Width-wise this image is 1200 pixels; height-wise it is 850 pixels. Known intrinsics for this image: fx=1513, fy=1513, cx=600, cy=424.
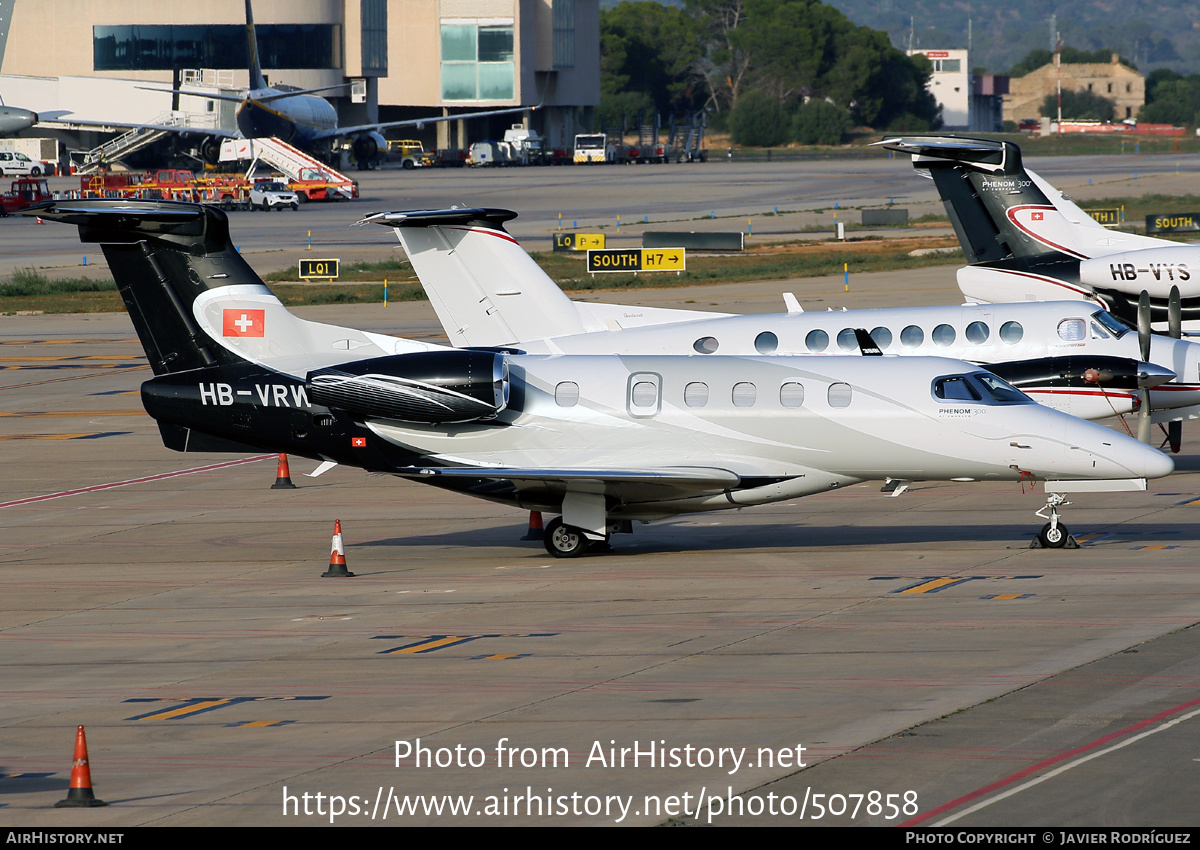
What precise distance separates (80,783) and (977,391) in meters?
13.6

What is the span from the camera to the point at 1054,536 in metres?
20.7

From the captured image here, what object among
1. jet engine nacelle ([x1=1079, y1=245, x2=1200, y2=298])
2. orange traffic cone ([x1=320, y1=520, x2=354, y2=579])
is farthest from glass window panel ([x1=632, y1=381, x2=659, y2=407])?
jet engine nacelle ([x1=1079, y1=245, x2=1200, y2=298])

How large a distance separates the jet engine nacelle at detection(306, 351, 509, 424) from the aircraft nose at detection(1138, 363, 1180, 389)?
10.4m

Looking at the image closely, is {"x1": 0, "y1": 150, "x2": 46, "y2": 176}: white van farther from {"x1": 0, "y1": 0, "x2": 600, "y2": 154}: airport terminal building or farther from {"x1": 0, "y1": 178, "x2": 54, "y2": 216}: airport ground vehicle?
{"x1": 0, "y1": 178, "x2": 54, "y2": 216}: airport ground vehicle

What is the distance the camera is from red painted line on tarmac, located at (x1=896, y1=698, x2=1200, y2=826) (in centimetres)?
1062

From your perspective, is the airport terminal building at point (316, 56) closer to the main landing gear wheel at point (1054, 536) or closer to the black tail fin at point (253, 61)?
the black tail fin at point (253, 61)

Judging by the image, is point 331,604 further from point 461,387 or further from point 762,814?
point 762,814

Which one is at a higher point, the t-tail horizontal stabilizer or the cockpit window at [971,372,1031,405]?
the t-tail horizontal stabilizer

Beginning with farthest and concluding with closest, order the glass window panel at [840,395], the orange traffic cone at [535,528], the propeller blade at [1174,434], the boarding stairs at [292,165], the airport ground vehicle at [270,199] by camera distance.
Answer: the boarding stairs at [292,165] < the airport ground vehicle at [270,199] < the propeller blade at [1174,434] < the orange traffic cone at [535,528] < the glass window panel at [840,395]

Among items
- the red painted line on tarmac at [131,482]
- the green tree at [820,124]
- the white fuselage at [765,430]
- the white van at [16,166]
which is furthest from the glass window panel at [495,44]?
the white fuselage at [765,430]

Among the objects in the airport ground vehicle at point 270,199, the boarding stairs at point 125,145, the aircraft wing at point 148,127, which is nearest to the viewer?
the airport ground vehicle at point 270,199

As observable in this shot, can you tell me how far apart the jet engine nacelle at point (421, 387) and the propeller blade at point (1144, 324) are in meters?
11.1

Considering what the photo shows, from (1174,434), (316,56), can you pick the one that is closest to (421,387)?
(1174,434)

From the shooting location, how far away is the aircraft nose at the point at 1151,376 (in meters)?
24.1
